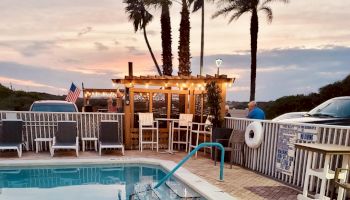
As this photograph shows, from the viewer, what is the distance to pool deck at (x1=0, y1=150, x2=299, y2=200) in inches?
240

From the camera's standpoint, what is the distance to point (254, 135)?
7930 mm

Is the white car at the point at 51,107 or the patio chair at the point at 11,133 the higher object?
the white car at the point at 51,107

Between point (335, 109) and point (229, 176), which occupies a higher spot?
point (335, 109)

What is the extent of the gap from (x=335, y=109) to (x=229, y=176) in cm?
352

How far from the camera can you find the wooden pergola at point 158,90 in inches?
417

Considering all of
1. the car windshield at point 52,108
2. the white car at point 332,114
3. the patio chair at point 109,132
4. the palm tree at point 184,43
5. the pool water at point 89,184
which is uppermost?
the palm tree at point 184,43

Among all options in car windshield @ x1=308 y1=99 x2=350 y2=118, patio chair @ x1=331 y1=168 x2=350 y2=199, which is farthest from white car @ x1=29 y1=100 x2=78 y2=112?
patio chair @ x1=331 y1=168 x2=350 y2=199

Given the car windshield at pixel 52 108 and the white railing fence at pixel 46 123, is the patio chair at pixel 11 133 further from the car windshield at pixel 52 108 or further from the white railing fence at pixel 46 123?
the car windshield at pixel 52 108

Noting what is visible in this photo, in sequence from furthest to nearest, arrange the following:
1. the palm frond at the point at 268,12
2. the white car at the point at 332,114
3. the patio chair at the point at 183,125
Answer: the palm frond at the point at 268,12
the patio chair at the point at 183,125
the white car at the point at 332,114

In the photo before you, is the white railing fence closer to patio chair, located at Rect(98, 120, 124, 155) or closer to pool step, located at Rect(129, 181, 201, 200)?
patio chair, located at Rect(98, 120, 124, 155)

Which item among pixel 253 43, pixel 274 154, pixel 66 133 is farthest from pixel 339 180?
pixel 253 43

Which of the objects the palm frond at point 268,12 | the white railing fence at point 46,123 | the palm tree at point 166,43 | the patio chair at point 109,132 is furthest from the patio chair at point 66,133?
the palm frond at point 268,12

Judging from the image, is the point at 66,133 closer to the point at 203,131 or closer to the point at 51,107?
the point at 51,107

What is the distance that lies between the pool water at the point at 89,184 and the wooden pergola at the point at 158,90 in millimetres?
2217
